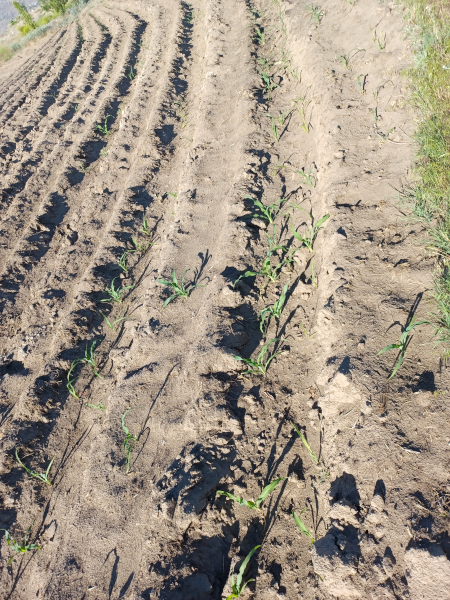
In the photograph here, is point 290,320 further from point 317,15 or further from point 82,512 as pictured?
Result: point 317,15

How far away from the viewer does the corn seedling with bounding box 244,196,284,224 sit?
332 cm

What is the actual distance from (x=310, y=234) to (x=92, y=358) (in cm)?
209

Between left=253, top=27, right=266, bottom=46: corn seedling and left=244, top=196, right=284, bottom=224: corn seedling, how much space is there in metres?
4.07

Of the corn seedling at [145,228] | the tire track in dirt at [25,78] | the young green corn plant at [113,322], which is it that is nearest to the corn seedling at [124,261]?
the corn seedling at [145,228]

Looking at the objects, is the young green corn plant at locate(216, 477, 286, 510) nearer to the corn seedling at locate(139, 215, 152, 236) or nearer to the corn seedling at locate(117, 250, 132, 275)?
the corn seedling at locate(117, 250, 132, 275)

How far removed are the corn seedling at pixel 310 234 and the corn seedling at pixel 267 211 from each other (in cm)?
36

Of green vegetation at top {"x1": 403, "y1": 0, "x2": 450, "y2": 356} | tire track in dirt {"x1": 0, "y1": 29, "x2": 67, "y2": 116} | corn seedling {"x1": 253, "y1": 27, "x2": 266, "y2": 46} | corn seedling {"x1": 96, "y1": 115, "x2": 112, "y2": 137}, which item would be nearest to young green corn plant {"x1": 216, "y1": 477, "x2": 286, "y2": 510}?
green vegetation at top {"x1": 403, "y1": 0, "x2": 450, "y2": 356}

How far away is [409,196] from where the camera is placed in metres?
2.76

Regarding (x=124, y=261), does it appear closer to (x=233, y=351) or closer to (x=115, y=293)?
(x=115, y=293)

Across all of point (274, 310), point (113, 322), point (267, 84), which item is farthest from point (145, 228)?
point (267, 84)

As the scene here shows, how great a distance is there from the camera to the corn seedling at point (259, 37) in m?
6.06

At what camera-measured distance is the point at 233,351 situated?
2557 millimetres

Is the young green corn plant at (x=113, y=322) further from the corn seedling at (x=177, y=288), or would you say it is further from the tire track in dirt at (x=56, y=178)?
the tire track in dirt at (x=56, y=178)

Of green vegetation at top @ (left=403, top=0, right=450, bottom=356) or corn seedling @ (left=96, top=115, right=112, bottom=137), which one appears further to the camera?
corn seedling @ (left=96, top=115, right=112, bottom=137)
